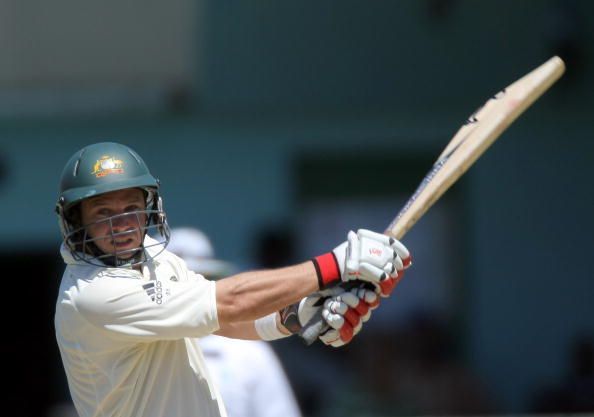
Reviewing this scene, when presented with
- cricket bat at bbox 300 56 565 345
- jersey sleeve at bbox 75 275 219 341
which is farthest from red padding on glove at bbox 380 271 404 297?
jersey sleeve at bbox 75 275 219 341

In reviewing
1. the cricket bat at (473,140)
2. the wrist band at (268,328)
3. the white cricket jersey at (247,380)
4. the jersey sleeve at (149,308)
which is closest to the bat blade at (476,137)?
the cricket bat at (473,140)

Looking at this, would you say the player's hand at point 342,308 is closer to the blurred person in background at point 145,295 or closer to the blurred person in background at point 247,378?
the blurred person in background at point 145,295

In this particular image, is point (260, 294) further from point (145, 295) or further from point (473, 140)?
point (473, 140)

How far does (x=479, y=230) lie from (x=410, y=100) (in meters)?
1.00

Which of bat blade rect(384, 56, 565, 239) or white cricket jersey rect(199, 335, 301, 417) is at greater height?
bat blade rect(384, 56, 565, 239)

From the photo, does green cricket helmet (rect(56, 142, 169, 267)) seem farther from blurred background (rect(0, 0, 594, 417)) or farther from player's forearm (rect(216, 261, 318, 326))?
blurred background (rect(0, 0, 594, 417))

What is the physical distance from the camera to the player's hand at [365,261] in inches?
153

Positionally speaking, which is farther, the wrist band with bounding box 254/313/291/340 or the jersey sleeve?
the wrist band with bounding box 254/313/291/340

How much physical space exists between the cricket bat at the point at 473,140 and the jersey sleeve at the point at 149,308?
0.74 meters

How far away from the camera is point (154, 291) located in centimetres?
389

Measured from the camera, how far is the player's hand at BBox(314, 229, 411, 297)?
389 cm

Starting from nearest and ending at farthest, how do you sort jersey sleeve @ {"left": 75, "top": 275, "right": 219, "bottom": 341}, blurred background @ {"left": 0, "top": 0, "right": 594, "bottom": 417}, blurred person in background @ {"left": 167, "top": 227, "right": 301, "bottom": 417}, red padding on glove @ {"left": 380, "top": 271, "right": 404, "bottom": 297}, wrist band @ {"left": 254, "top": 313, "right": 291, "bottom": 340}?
jersey sleeve @ {"left": 75, "top": 275, "right": 219, "bottom": 341} < red padding on glove @ {"left": 380, "top": 271, "right": 404, "bottom": 297} < wrist band @ {"left": 254, "top": 313, "right": 291, "bottom": 340} < blurred person in background @ {"left": 167, "top": 227, "right": 301, "bottom": 417} < blurred background @ {"left": 0, "top": 0, "right": 594, "bottom": 417}

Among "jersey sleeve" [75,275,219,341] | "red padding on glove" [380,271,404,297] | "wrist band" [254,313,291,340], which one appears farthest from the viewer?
"wrist band" [254,313,291,340]

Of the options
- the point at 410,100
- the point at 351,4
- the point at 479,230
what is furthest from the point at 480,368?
the point at 351,4
